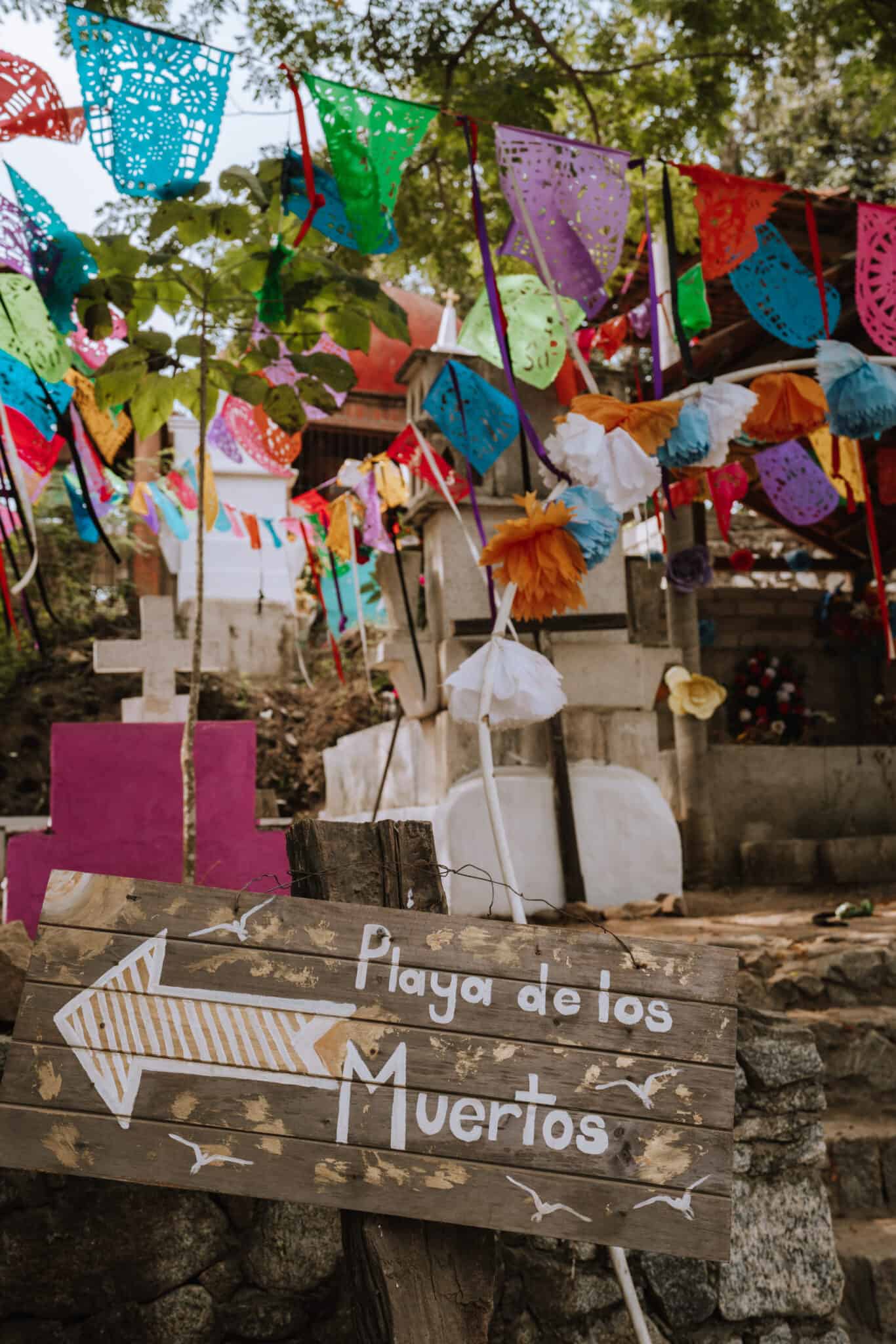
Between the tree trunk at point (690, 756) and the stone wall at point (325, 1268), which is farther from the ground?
the tree trunk at point (690, 756)

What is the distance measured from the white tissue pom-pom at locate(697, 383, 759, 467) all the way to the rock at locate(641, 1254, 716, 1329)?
211 cm

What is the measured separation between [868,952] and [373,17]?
573cm

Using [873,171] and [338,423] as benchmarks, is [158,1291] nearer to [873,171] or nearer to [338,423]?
[338,423]

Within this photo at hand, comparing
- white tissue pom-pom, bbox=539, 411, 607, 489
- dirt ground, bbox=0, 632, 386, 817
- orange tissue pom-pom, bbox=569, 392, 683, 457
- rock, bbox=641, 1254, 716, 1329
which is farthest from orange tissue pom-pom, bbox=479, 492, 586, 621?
dirt ground, bbox=0, 632, 386, 817

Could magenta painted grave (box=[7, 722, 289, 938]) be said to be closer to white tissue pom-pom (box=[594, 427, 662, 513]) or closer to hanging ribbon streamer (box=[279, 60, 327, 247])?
hanging ribbon streamer (box=[279, 60, 327, 247])

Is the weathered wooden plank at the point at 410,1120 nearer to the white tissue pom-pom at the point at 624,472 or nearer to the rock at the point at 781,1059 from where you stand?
the rock at the point at 781,1059

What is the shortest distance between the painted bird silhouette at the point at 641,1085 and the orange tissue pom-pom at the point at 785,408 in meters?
2.64

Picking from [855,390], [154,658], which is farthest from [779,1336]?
[154,658]

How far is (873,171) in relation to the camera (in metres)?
13.8

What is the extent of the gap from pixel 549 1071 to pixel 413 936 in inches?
12.3

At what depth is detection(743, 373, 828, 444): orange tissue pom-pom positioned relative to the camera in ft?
13.1

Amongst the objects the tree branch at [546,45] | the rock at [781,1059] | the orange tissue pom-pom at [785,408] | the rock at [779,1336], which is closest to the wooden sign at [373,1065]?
the rock at [781,1059]

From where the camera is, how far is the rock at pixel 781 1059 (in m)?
3.06

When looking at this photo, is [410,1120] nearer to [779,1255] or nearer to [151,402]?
[779,1255]
